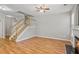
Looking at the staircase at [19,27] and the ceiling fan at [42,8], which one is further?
the staircase at [19,27]

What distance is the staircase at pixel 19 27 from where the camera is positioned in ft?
4.41

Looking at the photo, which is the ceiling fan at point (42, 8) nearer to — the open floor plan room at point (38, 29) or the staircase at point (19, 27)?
the open floor plan room at point (38, 29)

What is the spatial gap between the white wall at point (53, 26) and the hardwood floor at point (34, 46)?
8cm

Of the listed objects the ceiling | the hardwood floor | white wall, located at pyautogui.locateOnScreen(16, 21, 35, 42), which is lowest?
the hardwood floor

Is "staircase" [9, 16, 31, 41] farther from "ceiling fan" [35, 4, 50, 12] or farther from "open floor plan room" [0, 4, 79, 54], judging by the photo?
"ceiling fan" [35, 4, 50, 12]

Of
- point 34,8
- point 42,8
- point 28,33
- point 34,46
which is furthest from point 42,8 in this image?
point 34,46

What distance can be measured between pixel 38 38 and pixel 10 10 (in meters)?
0.52

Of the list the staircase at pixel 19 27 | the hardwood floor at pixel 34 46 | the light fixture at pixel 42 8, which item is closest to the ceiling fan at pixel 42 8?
the light fixture at pixel 42 8

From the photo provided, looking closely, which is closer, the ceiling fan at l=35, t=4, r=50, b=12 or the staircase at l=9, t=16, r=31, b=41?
the ceiling fan at l=35, t=4, r=50, b=12

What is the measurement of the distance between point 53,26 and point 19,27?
477mm

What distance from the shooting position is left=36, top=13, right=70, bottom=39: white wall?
128 centimetres

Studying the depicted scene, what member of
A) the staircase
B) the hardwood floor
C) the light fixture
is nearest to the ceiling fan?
the light fixture

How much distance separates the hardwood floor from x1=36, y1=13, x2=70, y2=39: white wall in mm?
85

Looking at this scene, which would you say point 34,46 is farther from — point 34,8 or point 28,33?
point 34,8
